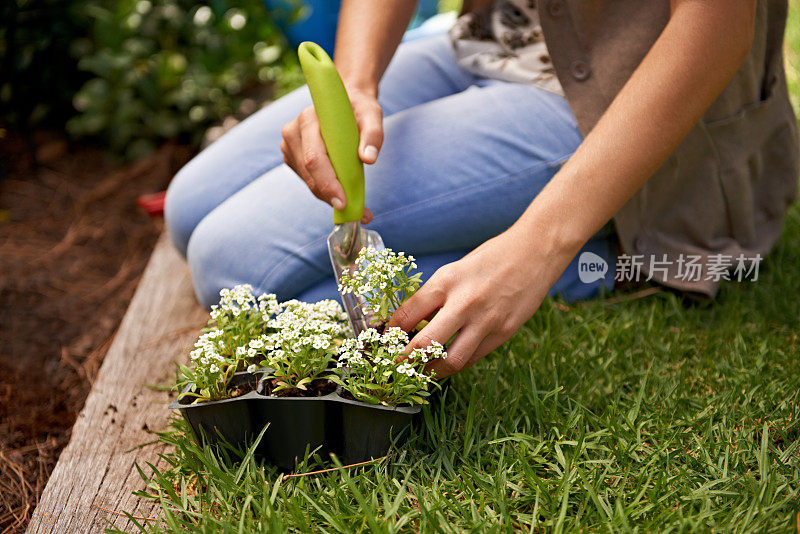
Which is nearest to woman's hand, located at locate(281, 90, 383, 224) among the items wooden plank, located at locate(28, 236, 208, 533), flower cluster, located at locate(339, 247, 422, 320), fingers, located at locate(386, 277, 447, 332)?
flower cluster, located at locate(339, 247, 422, 320)

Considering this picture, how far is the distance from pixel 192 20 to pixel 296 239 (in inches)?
A: 69.5

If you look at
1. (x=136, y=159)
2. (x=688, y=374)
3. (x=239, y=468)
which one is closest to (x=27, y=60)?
(x=136, y=159)

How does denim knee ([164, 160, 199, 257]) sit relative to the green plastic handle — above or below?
below

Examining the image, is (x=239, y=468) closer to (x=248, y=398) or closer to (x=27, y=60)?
(x=248, y=398)

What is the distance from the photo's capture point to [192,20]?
2.82 metres

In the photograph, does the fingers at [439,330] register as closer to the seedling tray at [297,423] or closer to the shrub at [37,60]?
the seedling tray at [297,423]

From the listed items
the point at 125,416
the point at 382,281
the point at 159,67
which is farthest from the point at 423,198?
the point at 159,67

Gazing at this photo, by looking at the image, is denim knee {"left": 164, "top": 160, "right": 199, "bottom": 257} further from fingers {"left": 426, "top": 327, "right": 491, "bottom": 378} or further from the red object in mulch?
fingers {"left": 426, "top": 327, "right": 491, "bottom": 378}

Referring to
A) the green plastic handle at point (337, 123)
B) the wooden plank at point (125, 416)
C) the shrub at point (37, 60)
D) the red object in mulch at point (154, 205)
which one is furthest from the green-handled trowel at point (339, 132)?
the shrub at point (37, 60)

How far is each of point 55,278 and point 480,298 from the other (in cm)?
157

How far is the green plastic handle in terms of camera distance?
1152mm

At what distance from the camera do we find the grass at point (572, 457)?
1.04m

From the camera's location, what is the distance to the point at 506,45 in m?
1.58

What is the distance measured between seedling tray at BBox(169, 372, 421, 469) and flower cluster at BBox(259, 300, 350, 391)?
41 millimetres
